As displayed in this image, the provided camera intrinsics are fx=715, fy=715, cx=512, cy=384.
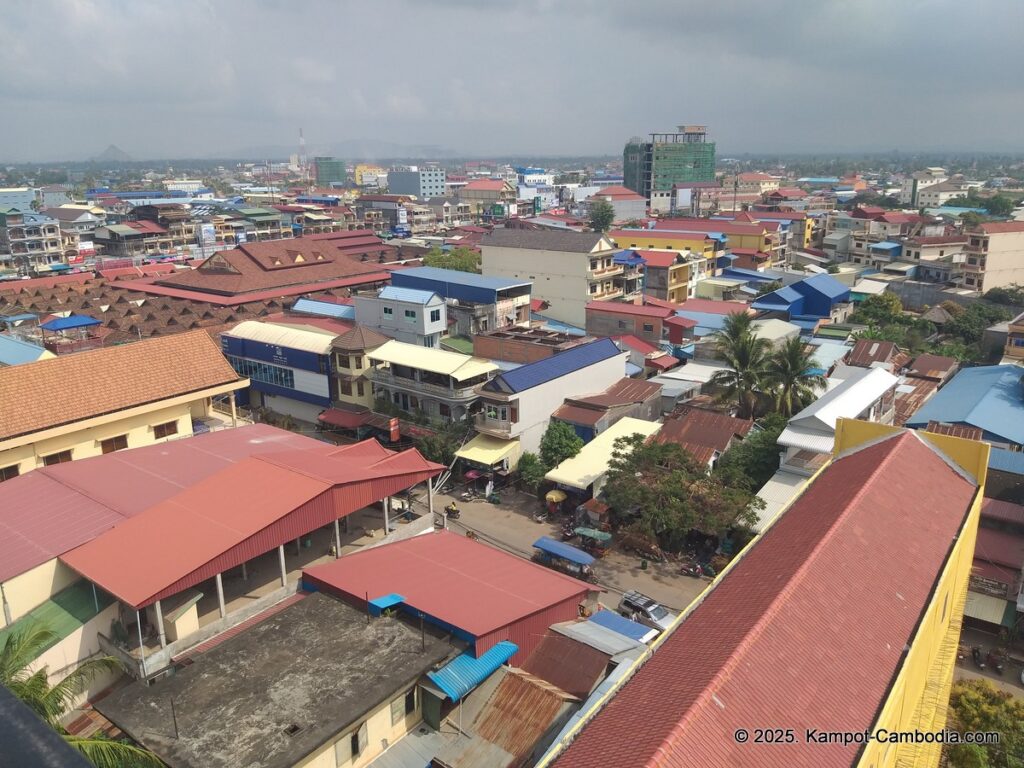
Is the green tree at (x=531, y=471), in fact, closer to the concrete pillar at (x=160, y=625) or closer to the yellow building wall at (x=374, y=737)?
the yellow building wall at (x=374, y=737)

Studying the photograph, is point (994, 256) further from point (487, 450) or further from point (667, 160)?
point (667, 160)

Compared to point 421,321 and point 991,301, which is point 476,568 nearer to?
point 421,321

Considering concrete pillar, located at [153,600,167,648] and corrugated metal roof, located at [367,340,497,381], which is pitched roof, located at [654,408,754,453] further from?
concrete pillar, located at [153,600,167,648]

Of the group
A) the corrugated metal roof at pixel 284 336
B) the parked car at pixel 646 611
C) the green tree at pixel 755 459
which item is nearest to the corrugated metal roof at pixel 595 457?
the green tree at pixel 755 459

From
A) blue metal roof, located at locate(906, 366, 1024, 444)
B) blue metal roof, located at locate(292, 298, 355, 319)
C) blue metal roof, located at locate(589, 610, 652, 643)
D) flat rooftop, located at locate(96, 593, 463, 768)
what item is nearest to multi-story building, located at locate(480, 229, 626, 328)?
blue metal roof, located at locate(292, 298, 355, 319)

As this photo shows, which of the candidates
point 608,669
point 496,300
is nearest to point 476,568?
point 608,669

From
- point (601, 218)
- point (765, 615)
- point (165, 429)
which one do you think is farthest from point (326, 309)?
Result: point (601, 218)
